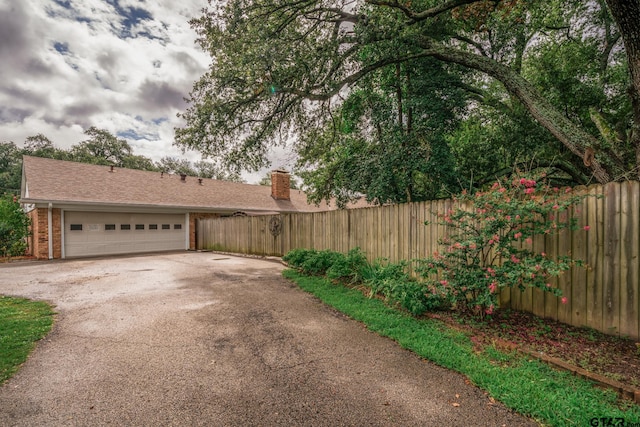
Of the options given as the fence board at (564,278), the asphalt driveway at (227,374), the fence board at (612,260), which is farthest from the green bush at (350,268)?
the fence board at (612,260)

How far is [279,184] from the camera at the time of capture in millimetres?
20781

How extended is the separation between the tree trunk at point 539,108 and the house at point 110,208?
1323 cm

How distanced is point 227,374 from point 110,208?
13329mm

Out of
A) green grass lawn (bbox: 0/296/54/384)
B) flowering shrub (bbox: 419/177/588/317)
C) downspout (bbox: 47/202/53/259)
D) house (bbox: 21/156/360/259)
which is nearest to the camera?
green grass lawn (bbox: 0/296/54/384)

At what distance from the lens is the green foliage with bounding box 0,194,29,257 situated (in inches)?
448

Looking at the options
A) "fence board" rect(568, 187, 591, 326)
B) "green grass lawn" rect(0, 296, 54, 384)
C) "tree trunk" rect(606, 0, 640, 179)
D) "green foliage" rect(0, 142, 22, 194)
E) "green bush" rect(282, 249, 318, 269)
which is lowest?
"green grass lawn" rect(0, 296, 54, 384)

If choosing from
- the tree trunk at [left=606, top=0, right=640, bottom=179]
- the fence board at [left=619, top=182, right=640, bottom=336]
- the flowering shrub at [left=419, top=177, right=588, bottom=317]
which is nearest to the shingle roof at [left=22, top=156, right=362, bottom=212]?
the flowering shrub at [left=419, top=177, right=588, bottom=317]

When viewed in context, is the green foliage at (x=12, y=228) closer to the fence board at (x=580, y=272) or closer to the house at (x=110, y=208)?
the house at (x=110, y=208)

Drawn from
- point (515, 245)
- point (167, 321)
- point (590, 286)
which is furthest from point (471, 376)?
point (167, 321)

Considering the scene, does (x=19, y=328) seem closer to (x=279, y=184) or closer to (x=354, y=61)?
(x=354, y=61)

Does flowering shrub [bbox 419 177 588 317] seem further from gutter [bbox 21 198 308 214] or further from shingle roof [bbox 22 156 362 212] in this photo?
shingle roof [bbox 22 156 362 212]

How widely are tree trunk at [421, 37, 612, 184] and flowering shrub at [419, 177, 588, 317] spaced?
7.03ft

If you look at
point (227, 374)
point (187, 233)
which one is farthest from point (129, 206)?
point (227, 374)

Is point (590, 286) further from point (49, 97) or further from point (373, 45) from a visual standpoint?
point (49, 97)
